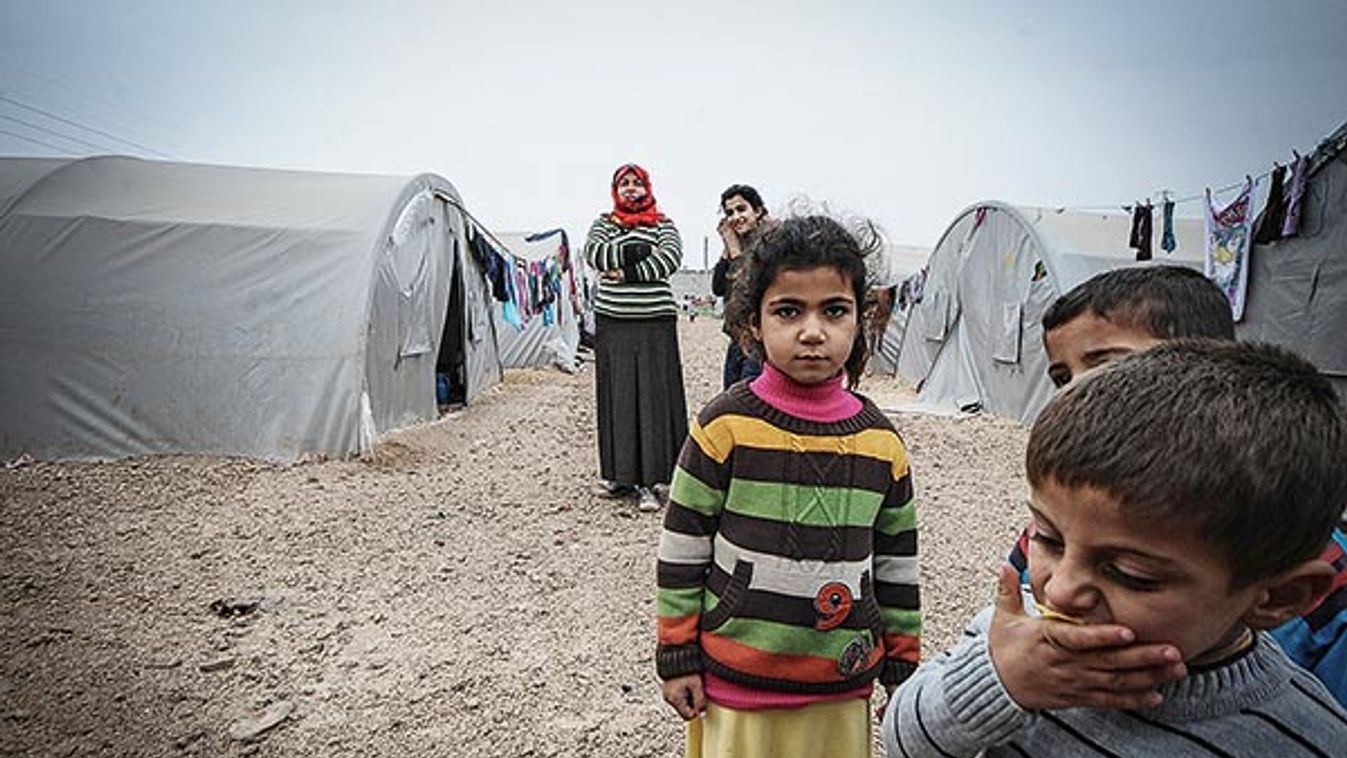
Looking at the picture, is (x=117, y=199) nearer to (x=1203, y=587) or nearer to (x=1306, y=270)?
(x=1203, y=587)

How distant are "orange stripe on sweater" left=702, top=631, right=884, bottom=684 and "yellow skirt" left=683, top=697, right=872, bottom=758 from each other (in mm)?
70

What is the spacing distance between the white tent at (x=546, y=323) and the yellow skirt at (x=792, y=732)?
1112cm

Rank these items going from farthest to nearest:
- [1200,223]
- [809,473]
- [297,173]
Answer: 1. [1200,223]
2. [297,173]
3. [809,473]

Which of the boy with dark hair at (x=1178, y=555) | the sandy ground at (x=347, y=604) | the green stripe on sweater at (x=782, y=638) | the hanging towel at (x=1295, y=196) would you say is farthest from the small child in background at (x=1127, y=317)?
the hanging towel at (x=1295, y=196)

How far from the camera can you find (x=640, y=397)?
4.64m

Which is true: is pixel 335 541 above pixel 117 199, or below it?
below

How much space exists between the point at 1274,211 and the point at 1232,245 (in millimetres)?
573

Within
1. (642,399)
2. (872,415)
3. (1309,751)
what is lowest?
(642,399)

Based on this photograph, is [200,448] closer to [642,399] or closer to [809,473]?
[642,399]

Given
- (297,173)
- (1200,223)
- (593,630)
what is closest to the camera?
(593,630)

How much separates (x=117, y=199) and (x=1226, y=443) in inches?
308

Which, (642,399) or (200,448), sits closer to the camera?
(642,399)

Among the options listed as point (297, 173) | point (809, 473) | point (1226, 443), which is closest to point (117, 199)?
point (297, 173)

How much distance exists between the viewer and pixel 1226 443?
69 cm
